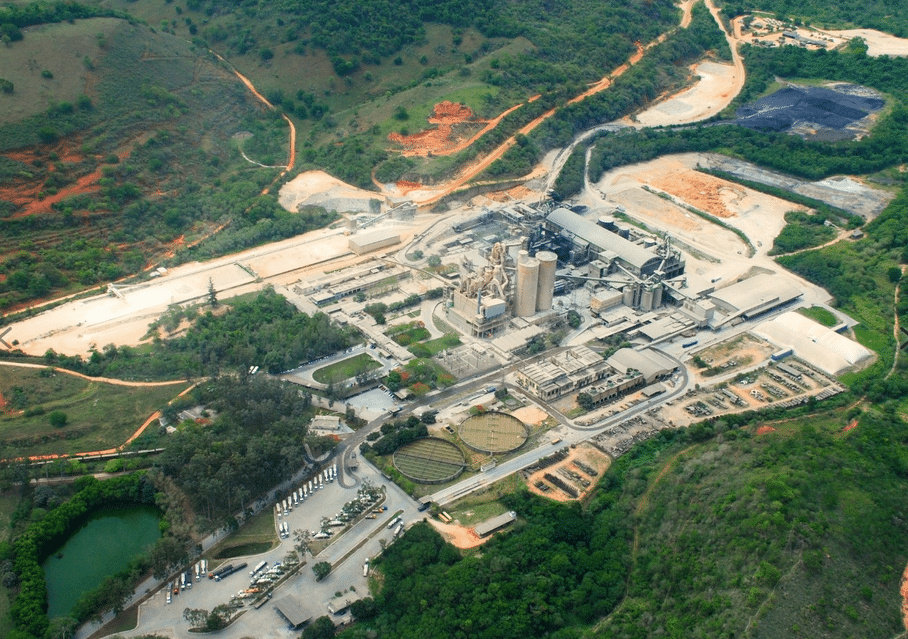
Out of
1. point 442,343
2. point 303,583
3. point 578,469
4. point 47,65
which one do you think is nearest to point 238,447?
point 303,583

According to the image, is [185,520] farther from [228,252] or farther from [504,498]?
[228,252]

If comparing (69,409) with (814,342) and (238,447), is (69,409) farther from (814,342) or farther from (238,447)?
(814,342)

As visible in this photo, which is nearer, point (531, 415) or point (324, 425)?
point (324, 425)

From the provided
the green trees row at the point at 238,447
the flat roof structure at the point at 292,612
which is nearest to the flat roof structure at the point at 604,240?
the green trees row at the point at 238,447

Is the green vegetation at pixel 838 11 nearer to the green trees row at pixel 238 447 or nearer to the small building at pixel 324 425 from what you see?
the small building at pixel 324 425

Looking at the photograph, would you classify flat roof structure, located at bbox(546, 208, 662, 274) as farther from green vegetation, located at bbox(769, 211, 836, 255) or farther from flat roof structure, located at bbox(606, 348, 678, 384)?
green vegetation, located at bbox(769, 211, 836, 255)

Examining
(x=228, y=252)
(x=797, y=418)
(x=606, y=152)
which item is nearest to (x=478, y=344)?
(x=797, y=418)
